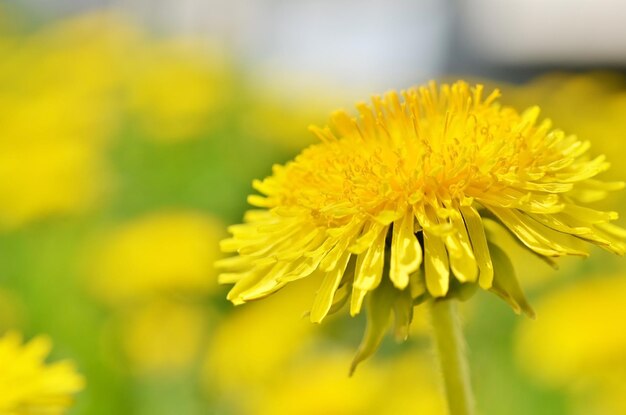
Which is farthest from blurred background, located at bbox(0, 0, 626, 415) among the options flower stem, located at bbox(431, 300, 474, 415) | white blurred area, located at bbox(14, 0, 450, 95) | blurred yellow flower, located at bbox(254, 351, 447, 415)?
white blurred area, located at bbox(14, 0, 450, 95)

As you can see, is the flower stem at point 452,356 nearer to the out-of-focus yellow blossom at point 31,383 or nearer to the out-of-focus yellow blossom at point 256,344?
the out-of-focus yellow blossom at point 31,383

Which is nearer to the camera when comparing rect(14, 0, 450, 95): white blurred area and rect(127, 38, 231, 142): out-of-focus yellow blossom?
rect(127, 38, 231, 142): out-of-focus yellow blossom

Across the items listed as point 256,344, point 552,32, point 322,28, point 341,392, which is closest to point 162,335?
point 256,344

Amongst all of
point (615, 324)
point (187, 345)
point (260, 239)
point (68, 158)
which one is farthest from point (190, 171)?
point (260, 239)

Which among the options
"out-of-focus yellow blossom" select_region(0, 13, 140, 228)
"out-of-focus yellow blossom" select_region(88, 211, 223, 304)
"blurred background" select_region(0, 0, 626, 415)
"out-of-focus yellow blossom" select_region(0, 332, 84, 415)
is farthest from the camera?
"out-of-focus yellow blossom" select_region(0, 13, 140, 228)

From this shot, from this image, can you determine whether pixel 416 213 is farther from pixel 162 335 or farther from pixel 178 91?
pixel 178 91

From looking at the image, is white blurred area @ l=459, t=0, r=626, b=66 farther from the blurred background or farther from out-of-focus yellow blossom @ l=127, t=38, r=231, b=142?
out-of-focus yellow blossom @ l=127, t=38, r=231, b=142

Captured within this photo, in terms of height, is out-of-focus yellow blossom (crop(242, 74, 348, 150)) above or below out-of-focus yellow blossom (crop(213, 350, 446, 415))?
above

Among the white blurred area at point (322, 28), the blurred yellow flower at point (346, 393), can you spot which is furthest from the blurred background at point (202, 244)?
the white blurred area at point (322, 28)

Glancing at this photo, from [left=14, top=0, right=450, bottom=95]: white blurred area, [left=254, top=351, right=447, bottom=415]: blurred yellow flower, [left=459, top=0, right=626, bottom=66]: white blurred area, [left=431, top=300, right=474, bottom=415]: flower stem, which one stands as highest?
[left=14, top=0, right=450, bottom=95]: white blurred area
